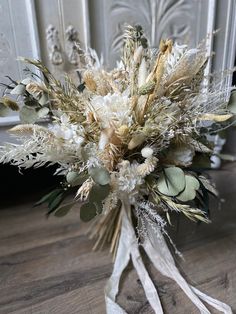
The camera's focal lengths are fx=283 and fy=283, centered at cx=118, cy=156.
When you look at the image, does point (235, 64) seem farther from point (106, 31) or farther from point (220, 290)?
point (220, 290)

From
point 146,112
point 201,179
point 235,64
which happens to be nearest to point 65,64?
point 146,112

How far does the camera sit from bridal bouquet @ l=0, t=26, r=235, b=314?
0.51m

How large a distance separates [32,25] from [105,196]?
0.54 m

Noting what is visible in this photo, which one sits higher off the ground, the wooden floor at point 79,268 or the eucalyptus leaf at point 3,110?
the eucalyptus leaf at point 3,110

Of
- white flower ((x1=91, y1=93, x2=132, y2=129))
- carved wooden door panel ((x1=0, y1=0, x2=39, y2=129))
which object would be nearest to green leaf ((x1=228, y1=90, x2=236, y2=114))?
white flower ((x1=91, y1=93, x2=132, y2=129))

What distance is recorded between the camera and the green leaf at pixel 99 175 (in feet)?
1.62

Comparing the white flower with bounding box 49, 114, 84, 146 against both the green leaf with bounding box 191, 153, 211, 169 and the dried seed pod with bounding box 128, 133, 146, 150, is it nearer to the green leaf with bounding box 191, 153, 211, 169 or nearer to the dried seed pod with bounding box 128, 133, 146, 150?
the dried seed pod with bounding box 128, 133, 146, 150

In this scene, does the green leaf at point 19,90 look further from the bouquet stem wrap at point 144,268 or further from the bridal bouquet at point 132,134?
the bouquet stem wrap at point 144,268

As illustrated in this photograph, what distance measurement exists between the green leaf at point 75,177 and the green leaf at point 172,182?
15 cm

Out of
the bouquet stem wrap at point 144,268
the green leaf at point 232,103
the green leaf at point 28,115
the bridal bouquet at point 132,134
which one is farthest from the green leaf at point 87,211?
the green leaf at point 232,103

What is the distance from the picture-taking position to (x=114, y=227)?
707 millimetres

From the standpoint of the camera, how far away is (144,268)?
629 mm

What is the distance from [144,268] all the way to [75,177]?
0.27 meters

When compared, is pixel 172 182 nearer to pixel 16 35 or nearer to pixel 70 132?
pixel 70 132
